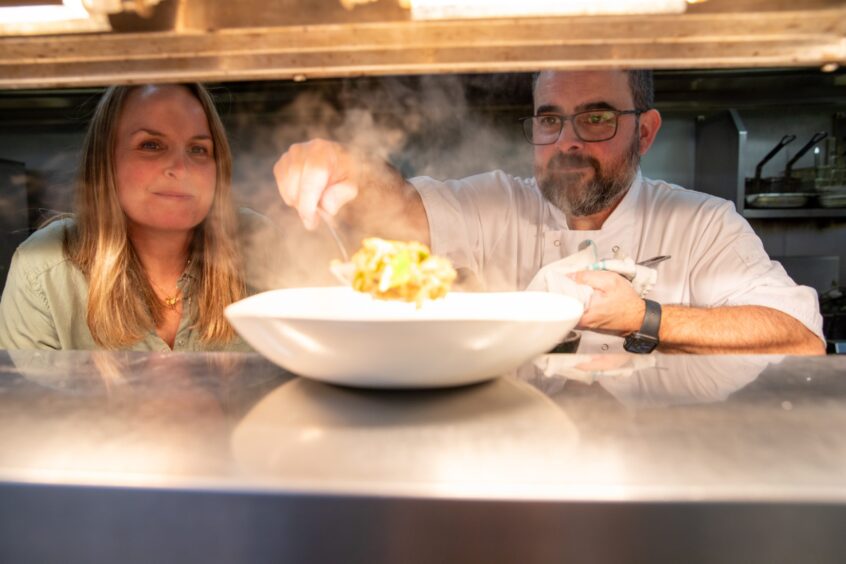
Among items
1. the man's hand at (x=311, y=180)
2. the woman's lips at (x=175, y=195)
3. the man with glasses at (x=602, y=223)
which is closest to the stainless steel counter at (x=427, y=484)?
the man's hand at (x=311, y=180)

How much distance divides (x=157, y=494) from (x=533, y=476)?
29 centimetres

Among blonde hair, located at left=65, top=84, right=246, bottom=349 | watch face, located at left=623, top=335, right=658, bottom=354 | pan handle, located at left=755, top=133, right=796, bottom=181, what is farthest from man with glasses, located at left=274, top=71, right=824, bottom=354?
pan handle, located at left=755, top=133, right=796, bottom=181

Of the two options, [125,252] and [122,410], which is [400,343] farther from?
[125,252]

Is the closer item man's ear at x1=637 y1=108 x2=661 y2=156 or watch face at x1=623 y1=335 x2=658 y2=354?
watch face at x1=623 y1=335 x2=658 y2=354

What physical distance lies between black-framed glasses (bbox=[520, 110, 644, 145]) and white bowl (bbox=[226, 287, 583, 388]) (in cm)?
116

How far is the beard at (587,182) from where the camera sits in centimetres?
176

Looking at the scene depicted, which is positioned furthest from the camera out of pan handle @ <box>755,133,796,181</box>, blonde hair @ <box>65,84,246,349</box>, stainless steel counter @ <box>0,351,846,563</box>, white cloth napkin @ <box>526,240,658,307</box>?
pan handle @ <box>755,133,796,181</box>

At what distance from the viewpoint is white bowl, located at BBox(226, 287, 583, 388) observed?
554 mm

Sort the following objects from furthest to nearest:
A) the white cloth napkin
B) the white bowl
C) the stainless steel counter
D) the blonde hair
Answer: the white cloth napkin
the blonde hair
the white bowl
the stainless steel counter

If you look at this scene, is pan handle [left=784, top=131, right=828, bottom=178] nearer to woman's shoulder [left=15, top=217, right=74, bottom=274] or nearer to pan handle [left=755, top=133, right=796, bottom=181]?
pan handle [left=755, top=133, right=796, bottom=181]

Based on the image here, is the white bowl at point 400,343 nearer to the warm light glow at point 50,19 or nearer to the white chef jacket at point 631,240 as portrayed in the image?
the warm light glow at point 50,19

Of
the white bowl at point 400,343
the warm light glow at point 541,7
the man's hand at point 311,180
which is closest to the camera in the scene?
the white bowl at point 400,343

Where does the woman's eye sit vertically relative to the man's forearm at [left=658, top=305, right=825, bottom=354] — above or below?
above

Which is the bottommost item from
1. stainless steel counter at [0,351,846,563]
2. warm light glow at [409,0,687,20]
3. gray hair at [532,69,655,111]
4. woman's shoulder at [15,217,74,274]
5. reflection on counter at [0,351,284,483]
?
stainless steel counter at [0,351,846,563]
